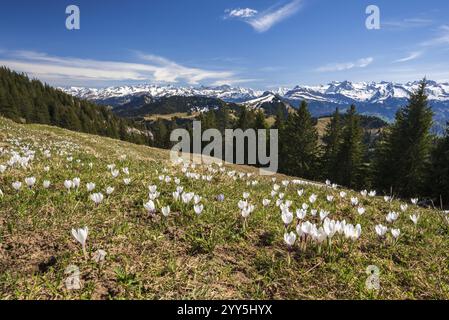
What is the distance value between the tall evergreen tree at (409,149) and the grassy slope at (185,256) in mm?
43799

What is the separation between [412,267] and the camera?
407 centimetres

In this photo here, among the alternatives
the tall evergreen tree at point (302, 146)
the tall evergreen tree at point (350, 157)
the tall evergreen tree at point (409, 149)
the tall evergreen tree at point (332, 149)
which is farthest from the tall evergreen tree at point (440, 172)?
the tall evergreen tree at point (302, 146)

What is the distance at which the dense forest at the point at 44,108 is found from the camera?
391ft

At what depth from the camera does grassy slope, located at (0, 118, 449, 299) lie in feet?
10.6

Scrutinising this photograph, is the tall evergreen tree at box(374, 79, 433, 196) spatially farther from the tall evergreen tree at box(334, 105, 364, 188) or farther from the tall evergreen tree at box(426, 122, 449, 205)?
the tall evergreen tree at box(334, 105, 364, 188)

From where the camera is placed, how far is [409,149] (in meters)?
44.4

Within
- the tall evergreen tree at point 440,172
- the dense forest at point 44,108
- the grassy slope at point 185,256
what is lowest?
the tall evergreen tree at point 440,172

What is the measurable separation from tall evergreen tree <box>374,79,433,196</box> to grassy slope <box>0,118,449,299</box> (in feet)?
144

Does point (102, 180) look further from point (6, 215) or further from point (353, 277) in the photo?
point (353, 277)

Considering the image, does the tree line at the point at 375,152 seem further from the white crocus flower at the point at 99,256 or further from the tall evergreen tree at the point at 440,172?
the white crocus flower at the point at 99,256
